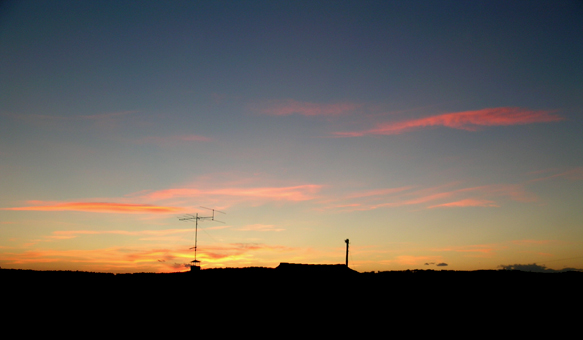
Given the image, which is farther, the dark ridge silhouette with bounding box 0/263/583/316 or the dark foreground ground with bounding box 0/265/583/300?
the dark foreground ground with bounding box 0/265/583/300

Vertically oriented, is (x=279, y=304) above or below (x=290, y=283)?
below

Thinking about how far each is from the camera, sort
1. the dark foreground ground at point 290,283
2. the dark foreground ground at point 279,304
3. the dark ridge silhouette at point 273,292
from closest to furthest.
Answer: the dark foreground ground at point 279,304 → the dark ridge silhouette at point 273,292 → the dark foreground ground at point 290,283

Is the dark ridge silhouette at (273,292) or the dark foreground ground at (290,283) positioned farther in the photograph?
the dark foreground ground at (290,283)

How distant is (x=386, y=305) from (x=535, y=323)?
9.49 meters

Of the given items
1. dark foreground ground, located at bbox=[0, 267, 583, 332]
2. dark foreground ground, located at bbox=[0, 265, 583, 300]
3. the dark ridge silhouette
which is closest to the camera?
dark foreground ground, located at bbox=[0, 267, 583, 332]

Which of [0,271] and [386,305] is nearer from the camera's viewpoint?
[386,305]

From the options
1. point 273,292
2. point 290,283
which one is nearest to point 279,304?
point 273,292

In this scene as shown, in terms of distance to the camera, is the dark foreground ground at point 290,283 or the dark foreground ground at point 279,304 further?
the dark foreground ground at point 290,283

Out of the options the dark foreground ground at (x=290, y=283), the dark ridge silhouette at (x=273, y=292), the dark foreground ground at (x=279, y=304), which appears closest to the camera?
the dark foreground ground at (x=279, y=304)

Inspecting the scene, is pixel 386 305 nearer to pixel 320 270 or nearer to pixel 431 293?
pixel 431 293

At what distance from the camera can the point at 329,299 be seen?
99.7 ft

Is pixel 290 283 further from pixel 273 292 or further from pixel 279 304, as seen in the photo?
pixel 279 304

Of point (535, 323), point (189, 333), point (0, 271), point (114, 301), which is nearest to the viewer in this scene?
point (189, 333)

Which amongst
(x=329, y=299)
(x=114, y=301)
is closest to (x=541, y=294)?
(x=329, y=299)
